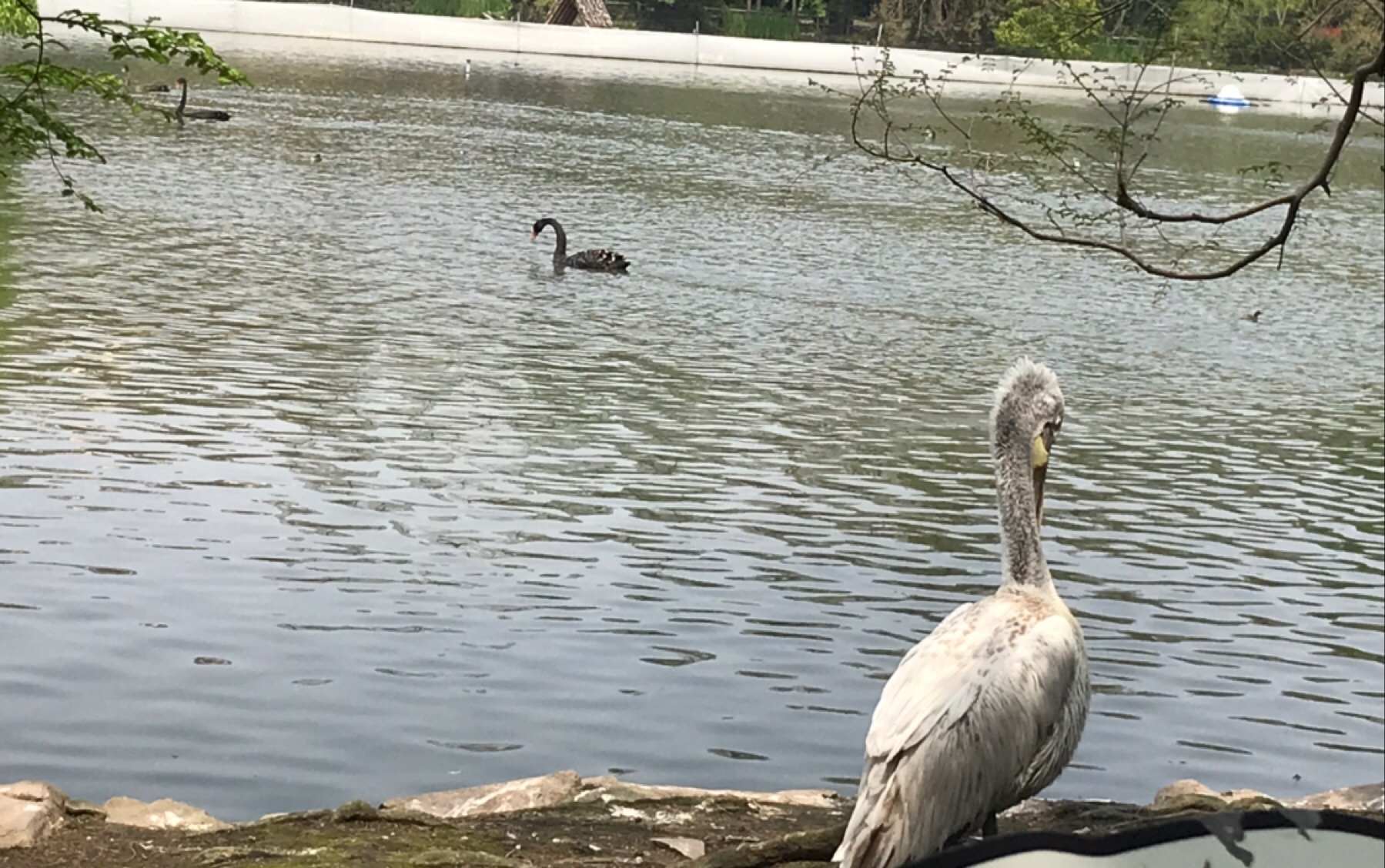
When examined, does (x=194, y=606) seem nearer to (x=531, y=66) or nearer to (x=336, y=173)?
(x=336, y=173)

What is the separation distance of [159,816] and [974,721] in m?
2.88

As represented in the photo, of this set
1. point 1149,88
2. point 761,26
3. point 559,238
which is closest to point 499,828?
point 1149,88

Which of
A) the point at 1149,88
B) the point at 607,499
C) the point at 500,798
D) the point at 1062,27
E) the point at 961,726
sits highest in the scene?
the point at 1062,27

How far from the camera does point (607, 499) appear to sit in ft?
36.5

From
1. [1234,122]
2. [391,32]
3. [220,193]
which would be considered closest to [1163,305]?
[220,193]

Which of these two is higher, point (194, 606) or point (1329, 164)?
point (1329, 164)

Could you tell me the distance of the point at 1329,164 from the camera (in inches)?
209

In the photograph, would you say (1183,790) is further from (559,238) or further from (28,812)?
(559,238)

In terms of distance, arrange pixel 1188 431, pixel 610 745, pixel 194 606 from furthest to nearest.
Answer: pixel 1188 431, pixel 194 606, pixel 610 745

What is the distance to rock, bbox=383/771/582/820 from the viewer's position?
19.6 feet

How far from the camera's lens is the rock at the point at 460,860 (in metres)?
4.92

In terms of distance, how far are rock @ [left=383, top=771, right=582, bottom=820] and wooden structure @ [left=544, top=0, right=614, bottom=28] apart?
68.6 meters

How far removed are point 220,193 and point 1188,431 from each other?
47.5 ft

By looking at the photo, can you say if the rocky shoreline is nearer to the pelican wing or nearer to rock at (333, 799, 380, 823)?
rock at (333, 799, 380, 823)
